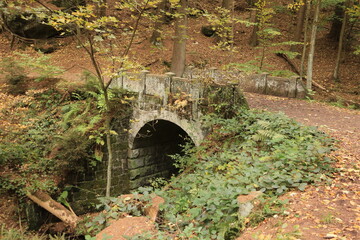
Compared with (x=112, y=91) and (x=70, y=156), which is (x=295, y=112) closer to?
(x=112, y=91)

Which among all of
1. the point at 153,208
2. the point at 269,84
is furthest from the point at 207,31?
the point at 153,208

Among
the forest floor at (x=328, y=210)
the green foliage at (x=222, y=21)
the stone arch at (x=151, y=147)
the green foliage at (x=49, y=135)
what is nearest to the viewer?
the forest floor at (x=328, y=210)

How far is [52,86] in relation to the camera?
36.9 ft

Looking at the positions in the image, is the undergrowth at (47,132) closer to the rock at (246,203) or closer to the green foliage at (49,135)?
the green foliage at (49,135)

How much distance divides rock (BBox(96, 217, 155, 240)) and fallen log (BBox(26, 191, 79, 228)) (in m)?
4.14

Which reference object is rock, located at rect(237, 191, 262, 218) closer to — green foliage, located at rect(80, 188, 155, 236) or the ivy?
the ivy

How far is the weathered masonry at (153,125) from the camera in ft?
25.5

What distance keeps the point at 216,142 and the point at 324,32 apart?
19.8m

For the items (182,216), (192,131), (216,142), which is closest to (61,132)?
(192,131)

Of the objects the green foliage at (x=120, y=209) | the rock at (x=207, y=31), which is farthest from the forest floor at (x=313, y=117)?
the green foliage at (x=120, y=209)

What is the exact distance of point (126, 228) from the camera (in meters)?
4.58

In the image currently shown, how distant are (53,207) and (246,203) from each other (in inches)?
259

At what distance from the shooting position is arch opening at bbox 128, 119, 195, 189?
1040cm

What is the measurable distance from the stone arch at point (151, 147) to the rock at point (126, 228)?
15.1ft
